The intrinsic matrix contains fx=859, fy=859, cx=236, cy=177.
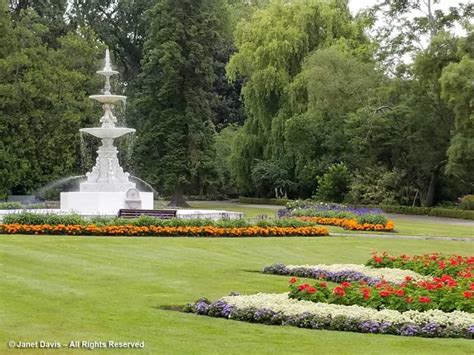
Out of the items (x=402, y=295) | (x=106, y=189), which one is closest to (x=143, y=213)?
(x=106, y=189)

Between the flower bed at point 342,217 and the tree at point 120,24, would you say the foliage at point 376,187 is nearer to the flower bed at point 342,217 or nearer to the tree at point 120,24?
the flower bed at point 342,217

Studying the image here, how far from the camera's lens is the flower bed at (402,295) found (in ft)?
36.6

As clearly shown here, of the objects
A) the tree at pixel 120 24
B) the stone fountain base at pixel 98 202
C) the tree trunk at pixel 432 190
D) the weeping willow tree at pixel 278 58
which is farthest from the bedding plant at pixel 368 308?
the tree at pixel 120 24

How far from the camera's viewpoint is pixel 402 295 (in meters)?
11.4

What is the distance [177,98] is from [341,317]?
144 ft

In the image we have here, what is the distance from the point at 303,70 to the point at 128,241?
31686 millimetres

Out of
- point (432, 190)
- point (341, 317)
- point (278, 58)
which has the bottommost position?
point (341, 317)

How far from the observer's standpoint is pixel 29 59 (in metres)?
47.1

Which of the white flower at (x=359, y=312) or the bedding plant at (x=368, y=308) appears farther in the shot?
the white flower at (x=359, y=312)

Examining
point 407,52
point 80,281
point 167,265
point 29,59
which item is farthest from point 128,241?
point 407,52

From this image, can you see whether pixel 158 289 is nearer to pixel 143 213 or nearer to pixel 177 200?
pixel 143 213

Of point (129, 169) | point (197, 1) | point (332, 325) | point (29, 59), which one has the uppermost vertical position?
point (197, 1)

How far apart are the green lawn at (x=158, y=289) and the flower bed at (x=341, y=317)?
29 centimetres

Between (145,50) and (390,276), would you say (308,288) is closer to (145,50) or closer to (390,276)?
(390,276)
